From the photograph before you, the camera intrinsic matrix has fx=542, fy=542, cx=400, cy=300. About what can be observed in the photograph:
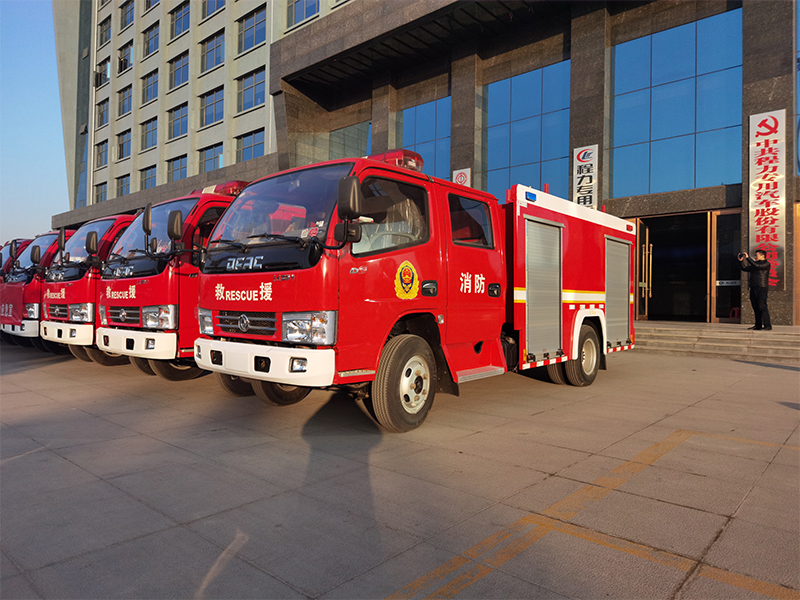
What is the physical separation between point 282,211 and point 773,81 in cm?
1602

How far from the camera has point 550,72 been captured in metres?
19.4

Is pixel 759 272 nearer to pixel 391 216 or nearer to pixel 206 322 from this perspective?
pixel 391 216

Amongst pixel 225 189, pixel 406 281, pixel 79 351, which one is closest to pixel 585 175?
pixel 225 189

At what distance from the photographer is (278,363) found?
15.0 ft

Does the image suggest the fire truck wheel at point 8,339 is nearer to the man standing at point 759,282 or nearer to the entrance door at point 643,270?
the man standing at point 759,282

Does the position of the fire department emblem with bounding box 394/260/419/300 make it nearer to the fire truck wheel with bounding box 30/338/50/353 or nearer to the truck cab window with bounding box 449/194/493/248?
the truck cab window with bounding box 449/194/493/248

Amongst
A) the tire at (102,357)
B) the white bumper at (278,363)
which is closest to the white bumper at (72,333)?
the tire at (102,357)

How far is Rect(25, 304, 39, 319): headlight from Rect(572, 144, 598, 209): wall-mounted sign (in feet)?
50.3

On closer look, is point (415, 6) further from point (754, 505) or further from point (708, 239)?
point (754, 505)

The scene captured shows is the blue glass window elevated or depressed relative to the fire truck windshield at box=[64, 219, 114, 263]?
elevated

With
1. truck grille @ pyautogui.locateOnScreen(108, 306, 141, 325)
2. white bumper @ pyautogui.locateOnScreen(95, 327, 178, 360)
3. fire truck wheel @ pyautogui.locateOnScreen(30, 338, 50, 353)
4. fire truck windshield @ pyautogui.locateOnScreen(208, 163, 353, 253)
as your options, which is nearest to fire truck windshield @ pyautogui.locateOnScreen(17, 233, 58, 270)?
fire truck wheel @ pyautogui.locateOnScreen(30, 338, 50, 353)

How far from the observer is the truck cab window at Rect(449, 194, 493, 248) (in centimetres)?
586

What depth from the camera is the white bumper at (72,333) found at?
26.7 feet

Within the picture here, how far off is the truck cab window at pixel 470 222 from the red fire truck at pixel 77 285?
225 inches
